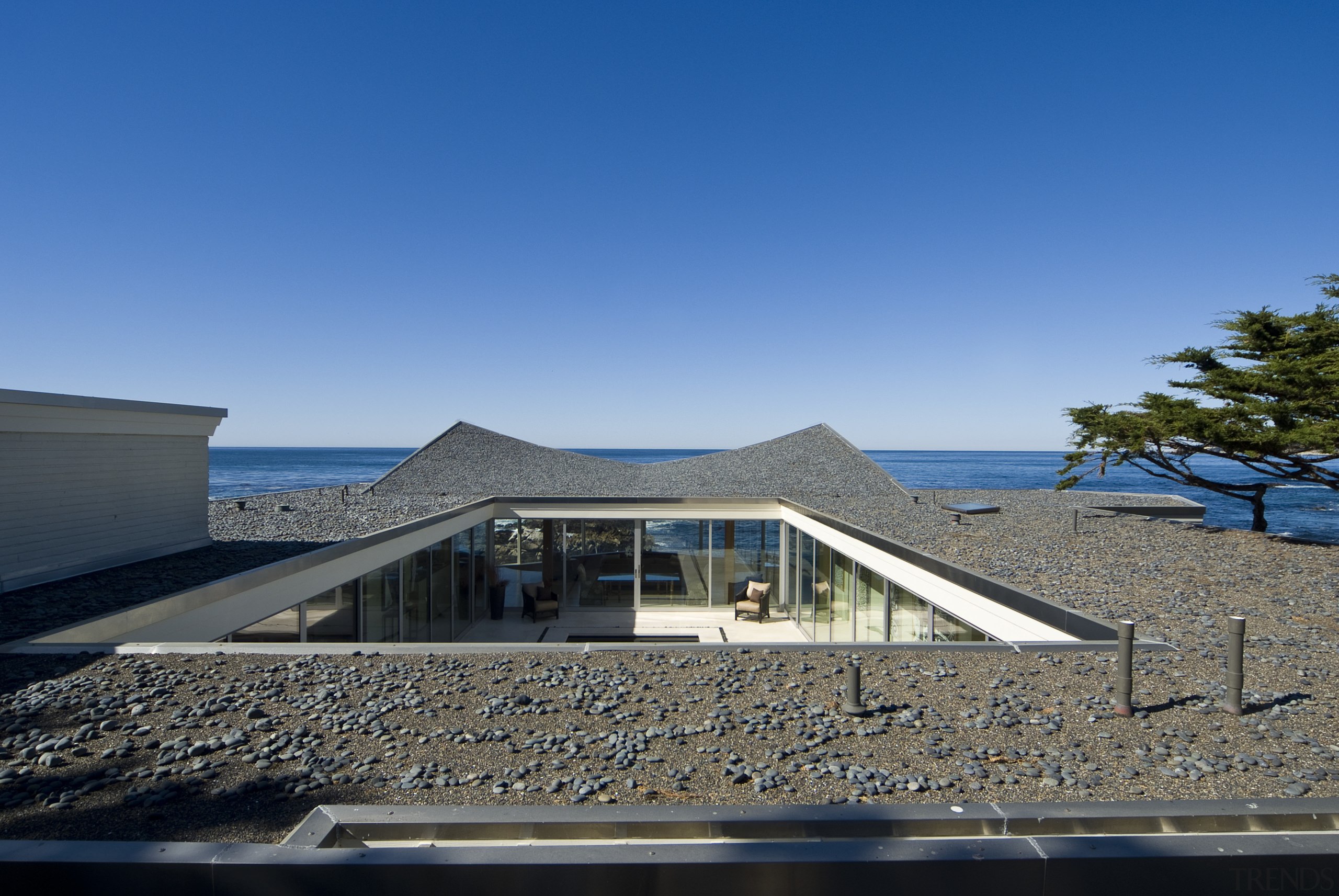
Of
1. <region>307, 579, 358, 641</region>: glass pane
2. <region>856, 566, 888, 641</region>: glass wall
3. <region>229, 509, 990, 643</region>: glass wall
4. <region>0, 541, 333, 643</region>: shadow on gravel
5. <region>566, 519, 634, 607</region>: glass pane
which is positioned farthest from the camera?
<region>566, 519, 634, 607</region>: glass pane

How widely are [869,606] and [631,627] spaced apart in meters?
4.34

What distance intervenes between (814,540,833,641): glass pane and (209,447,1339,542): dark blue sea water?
737 centimetres

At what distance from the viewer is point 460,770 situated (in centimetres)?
265

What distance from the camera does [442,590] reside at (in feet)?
32.2

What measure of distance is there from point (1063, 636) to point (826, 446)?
54.4 feet

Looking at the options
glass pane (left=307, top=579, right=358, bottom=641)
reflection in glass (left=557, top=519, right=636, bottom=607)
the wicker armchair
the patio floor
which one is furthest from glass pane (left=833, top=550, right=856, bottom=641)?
glass pane (left=307, top=579, right=358, bottom=641)

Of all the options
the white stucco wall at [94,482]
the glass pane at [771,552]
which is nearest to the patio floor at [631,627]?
the glass pane at [771,552]

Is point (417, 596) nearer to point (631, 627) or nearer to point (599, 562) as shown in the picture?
point (631, 627)

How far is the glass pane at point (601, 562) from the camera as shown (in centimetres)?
1177

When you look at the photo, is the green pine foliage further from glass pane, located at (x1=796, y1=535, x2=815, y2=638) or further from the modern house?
glass pane, located at (x1=796, y1=535, x2=815, y2=638)

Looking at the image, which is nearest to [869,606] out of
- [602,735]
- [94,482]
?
→ [602,735]

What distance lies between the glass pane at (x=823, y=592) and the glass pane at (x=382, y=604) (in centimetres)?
612

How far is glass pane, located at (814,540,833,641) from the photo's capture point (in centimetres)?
952

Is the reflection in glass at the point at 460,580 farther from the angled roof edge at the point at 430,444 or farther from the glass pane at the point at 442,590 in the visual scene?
the angled roof edge at the point at 430,444
